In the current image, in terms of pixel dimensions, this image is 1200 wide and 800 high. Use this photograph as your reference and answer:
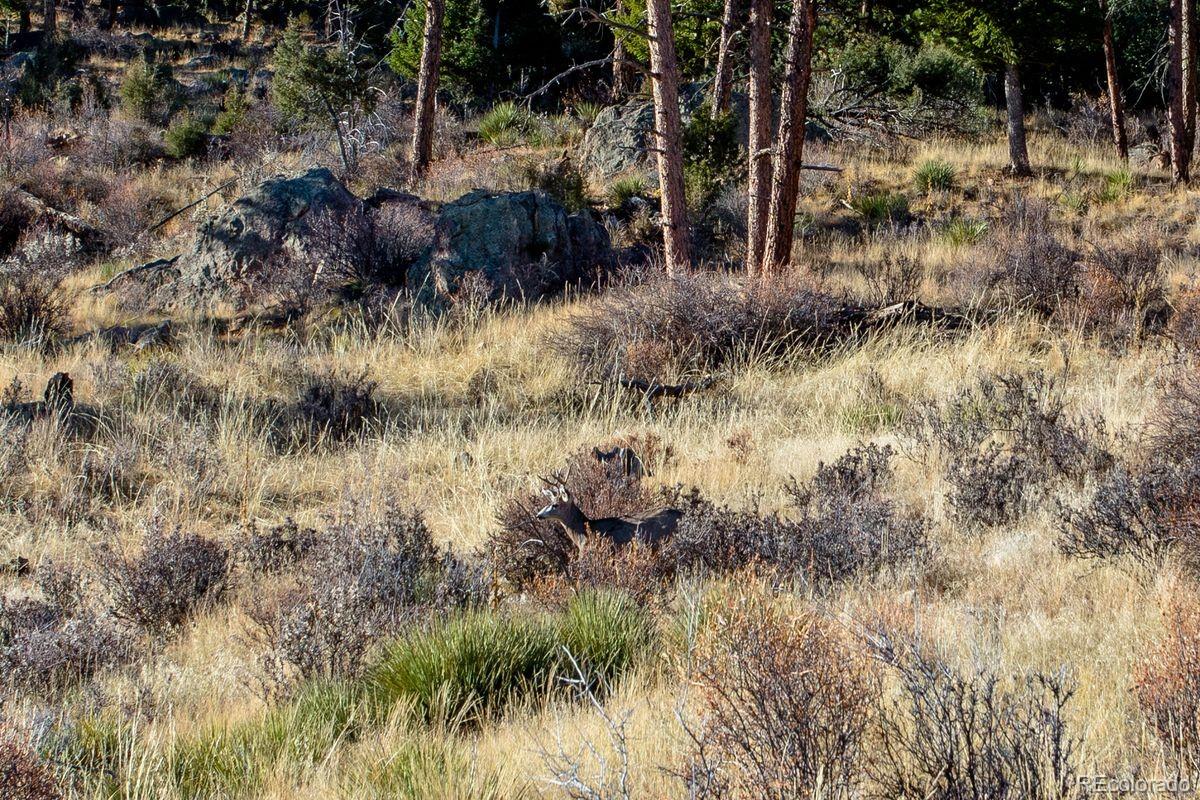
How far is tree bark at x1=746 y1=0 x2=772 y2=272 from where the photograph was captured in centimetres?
1160

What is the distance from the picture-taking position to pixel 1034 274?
1073cm

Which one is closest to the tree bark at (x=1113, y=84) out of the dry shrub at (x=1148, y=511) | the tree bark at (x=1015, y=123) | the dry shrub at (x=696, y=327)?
the tree bark at (x=1015, y=123)

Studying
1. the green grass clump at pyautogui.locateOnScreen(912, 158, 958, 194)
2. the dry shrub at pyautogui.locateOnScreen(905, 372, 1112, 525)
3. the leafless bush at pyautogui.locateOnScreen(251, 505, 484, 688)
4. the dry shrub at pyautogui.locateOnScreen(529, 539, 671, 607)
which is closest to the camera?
the leafless bush at pyautogui.locateOnScreen(251, 505, 484, 688)

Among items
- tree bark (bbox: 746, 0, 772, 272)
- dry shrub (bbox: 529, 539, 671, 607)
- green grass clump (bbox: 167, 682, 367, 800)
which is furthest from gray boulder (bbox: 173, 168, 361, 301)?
green grass clump (bbox: 167, 682, 367, 800)

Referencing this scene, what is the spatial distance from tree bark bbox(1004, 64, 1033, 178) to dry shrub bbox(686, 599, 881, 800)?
17691mm

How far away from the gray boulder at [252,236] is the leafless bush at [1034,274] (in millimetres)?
8063

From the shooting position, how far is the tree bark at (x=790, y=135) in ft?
35.0

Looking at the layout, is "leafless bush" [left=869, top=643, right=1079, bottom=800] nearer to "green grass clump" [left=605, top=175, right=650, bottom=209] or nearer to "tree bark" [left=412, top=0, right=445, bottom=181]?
"green grass clump" [left=605, top=175, right=650, bottom=209]

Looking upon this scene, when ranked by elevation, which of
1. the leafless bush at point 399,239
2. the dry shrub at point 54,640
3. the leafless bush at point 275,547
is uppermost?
the leafless bush at point 399,239

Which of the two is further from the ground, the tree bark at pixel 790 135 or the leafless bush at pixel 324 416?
the tree bark at pixel 790 135

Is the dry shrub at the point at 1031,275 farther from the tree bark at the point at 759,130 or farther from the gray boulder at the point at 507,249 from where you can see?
the gray boulder at the point at 507,249

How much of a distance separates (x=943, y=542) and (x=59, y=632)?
3.95 m

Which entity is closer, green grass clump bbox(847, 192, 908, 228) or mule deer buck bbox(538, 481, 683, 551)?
mule deer buck bbox(538, 481, 683, 551)

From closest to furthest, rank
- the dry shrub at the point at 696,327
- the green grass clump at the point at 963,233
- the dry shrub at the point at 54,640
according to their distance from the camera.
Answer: the dry shrub at the point at 54,640
the dry shrub at the point at 696,327
the green grass clump at the point at 963,233
